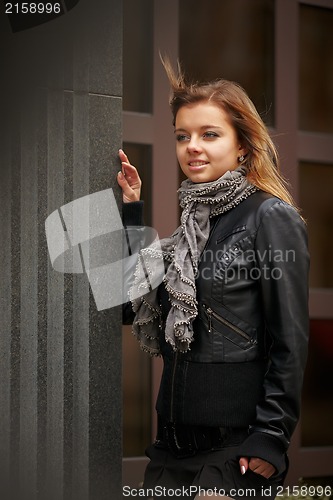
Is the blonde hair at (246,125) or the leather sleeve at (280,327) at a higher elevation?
the blonde hair at (246,125)

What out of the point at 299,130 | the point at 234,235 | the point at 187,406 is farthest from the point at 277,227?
the point at 299,130

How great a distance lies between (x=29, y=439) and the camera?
2877 mm

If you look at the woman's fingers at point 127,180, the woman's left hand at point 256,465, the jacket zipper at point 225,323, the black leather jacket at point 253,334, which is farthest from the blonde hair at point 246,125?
the woman's left hand at point 256,465

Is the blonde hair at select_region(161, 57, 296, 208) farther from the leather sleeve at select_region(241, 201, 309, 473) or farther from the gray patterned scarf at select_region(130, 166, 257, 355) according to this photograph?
the leather sleeve at select_region(241, 201, 309, 473)

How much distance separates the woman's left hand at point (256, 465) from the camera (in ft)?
8.69

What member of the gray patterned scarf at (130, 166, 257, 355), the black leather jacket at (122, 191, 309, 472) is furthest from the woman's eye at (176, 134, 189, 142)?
the black leather jacket at (122, 191, 309, 472)

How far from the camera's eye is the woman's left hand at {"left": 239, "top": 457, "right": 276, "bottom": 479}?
104 inches

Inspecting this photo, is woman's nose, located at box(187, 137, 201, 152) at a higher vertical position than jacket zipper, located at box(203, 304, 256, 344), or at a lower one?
higher

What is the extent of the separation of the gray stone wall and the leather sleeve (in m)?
0.56

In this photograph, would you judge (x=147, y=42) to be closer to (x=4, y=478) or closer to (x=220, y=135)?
(x=220, y=135)

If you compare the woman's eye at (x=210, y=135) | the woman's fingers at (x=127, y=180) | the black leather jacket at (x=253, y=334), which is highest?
the woman's eye at (x=210, y=135)

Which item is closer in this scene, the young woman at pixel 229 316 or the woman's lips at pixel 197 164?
the young woman at pixel 229 316

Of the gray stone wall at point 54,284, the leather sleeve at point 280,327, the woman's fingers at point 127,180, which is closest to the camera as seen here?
the leather sleeve at point 280,327

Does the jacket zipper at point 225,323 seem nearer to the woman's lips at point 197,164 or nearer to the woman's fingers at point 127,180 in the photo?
the woman's lips at point 197,164
